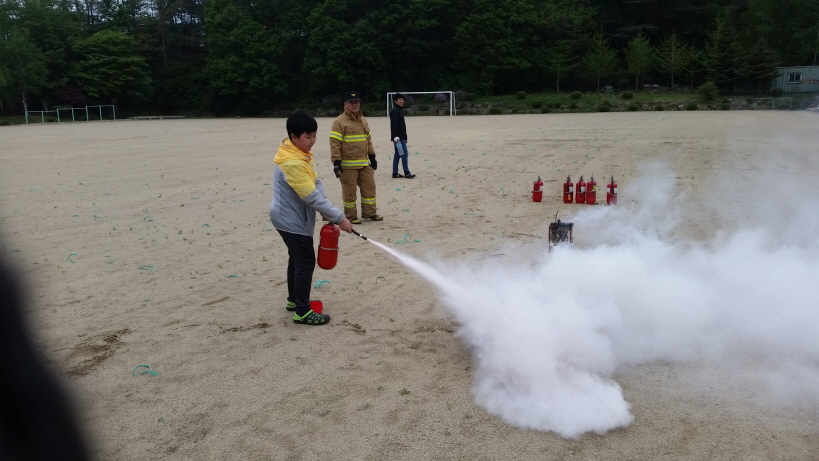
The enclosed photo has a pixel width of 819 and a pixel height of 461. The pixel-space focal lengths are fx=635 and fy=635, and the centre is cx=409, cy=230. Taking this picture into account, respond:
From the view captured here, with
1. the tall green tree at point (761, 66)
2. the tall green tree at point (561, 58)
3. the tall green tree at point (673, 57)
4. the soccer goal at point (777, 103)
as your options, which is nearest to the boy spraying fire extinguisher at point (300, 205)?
the soccer goal at point (777, 103)

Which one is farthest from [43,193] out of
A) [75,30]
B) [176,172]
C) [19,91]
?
[75,30]

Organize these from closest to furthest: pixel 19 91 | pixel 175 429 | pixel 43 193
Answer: pixel 175 429 < pixel 43 193 < pixel 19 91

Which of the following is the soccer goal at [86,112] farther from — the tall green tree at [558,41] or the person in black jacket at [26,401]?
the person in black jacket at [26,401]

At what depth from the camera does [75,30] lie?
73250 mm

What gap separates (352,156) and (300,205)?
439cm

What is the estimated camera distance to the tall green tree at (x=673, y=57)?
198ft

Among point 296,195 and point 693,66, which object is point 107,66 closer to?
point 693,66

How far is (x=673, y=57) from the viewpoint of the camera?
2352 inches

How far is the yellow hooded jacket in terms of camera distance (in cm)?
568

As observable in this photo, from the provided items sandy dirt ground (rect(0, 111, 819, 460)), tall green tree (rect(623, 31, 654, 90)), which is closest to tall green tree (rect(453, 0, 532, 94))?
tall green tree (rect(623, 31, 654, 90))

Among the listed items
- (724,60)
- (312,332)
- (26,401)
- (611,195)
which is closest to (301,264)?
(312,332)

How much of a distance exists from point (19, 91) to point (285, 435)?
73.6m

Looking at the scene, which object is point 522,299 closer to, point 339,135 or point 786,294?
point 786,294

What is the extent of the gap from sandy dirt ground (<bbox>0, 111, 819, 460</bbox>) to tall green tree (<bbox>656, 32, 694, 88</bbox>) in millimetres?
50927
